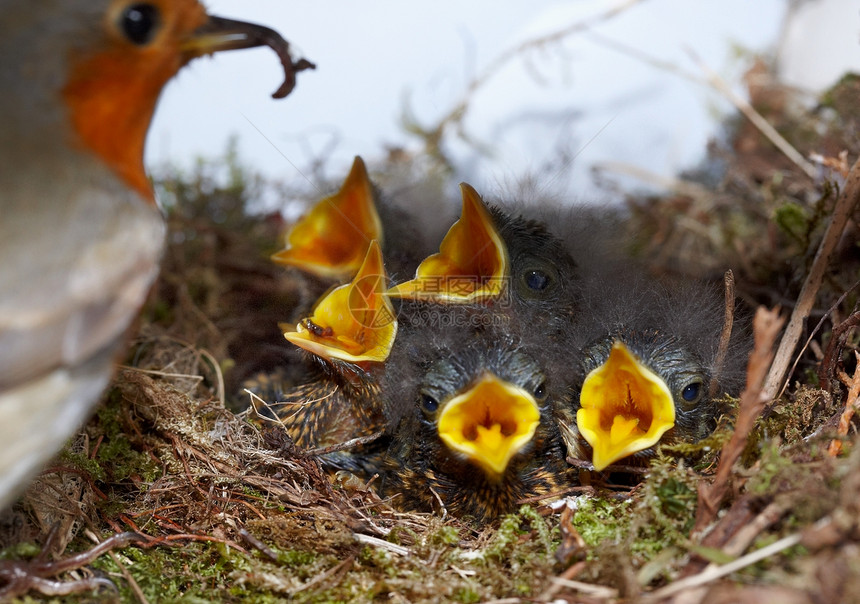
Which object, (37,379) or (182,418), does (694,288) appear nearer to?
(182,418)

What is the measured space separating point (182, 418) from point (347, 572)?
632 mm

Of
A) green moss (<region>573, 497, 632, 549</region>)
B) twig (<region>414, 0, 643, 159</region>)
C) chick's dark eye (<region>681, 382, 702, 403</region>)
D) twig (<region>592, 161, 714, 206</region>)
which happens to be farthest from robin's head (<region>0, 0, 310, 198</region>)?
twig (<region>592, 161, 714, 206</region>)

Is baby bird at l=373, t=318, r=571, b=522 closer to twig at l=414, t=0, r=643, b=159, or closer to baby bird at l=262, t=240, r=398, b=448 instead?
baby bird at l=262, t=240, r=398, b=448

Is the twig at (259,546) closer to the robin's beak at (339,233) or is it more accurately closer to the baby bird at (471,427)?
the baby bird at (471,427)

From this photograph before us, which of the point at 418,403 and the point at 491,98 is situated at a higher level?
the point at 491,98

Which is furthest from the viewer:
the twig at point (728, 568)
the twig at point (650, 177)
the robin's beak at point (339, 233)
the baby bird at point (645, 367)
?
the twig at point (650, 177)

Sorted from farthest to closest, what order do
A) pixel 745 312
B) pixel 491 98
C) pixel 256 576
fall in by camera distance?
pixel 491 98, pixel 745 312, pixel 256 576

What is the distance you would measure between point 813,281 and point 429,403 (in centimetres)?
102

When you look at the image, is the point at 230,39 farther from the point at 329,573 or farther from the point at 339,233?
the point at 329,573

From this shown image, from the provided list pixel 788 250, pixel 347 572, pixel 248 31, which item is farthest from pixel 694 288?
pixel 248 31

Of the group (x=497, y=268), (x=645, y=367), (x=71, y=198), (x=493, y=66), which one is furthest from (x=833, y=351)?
(x=493, y=66)

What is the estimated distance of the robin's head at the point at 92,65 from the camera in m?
1.09

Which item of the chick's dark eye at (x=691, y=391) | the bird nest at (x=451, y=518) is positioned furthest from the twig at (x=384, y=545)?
the chick's dark eye at (x=691, y=391)

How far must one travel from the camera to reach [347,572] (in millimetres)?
1295
